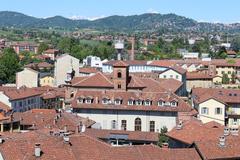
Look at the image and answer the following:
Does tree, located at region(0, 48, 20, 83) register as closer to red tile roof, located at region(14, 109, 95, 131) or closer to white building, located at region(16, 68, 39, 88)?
white building, located at region(16, 68, 39, 88)

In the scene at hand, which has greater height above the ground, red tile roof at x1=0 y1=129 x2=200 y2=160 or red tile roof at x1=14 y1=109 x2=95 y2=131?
red tile roof at x1=0 y1=129 x2=200 y2=160

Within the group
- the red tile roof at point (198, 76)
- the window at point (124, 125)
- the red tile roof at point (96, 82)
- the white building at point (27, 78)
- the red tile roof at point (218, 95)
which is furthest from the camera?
the red tile roof at point (198, 76)

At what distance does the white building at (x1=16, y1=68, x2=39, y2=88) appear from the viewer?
361 ft

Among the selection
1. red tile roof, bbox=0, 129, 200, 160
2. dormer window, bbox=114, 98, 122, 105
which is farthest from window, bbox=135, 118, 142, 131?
red tile roof, bbox=0, 129, 200, 160

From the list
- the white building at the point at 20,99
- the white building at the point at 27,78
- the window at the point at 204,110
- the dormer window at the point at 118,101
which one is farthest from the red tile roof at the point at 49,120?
the white building at the point at 27,78

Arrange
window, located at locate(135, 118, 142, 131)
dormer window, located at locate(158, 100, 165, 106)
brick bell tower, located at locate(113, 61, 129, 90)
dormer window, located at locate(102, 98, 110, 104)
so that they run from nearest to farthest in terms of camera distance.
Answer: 1. dormer window, located at locate(158, 100, 165, 106)
2. window, located at locate(135, 118, 142, 131)
3. dormer window, located at locate(102, 98, 110, 104)
4. brick bell tower, located at locate(113, 61, 129, 90)

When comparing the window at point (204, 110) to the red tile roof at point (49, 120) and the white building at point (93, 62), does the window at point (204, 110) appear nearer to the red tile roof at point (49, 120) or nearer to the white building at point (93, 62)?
the red tile roof at point (49, 120)

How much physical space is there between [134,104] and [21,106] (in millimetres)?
25656

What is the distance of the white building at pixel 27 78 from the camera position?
10994 centimetres

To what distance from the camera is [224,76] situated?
12525cm

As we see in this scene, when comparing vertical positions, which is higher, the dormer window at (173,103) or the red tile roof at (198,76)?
the dormer window at (173,103)

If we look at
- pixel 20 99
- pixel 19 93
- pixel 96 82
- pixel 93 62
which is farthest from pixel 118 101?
pixel 93 62

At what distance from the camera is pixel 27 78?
11162 cm

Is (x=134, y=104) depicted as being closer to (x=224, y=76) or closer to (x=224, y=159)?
(x=224, y=159)
